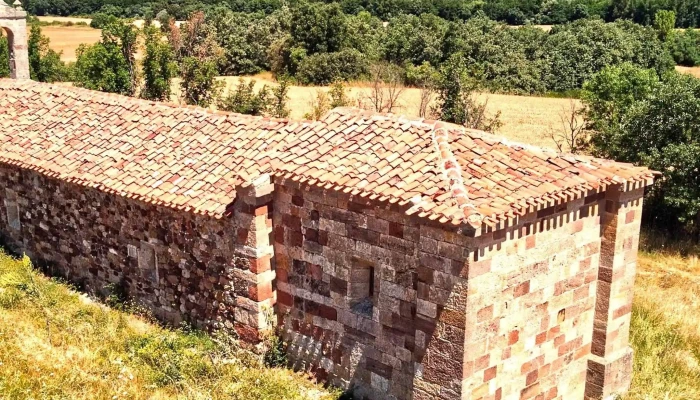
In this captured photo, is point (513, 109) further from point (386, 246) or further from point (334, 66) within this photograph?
point (386, 246)

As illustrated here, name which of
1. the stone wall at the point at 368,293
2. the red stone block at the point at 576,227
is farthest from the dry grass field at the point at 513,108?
the stone wall at the point at 368,293

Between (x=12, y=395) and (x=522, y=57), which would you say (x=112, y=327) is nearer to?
(x=12, y=395)

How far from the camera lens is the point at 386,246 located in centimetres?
1077

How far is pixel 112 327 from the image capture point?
13.4 m

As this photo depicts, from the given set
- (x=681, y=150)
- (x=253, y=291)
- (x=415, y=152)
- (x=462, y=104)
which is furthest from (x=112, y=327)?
(x=462, y=104)

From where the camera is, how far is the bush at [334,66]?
44875 millimetres

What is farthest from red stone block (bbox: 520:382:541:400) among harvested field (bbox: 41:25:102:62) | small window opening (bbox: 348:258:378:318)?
harvested field (bbox: 41:25:102:62)

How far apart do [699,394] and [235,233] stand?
843 centimetres

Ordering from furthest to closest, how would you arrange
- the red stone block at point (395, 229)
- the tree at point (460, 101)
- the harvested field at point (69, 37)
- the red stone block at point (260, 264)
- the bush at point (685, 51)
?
the harvested field at point (69, 37) < the bush at point (685, 51) < the tree at point (460, 101) < the red stone block at point (260, 264) < the red stone block at point (395, 229)

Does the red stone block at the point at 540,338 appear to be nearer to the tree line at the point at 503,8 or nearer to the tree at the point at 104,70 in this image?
the tree at the point at 104,70

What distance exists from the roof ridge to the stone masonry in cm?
3

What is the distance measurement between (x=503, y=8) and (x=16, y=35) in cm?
6026

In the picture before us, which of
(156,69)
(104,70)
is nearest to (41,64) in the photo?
(104,70)

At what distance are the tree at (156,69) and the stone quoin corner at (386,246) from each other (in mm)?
17979
